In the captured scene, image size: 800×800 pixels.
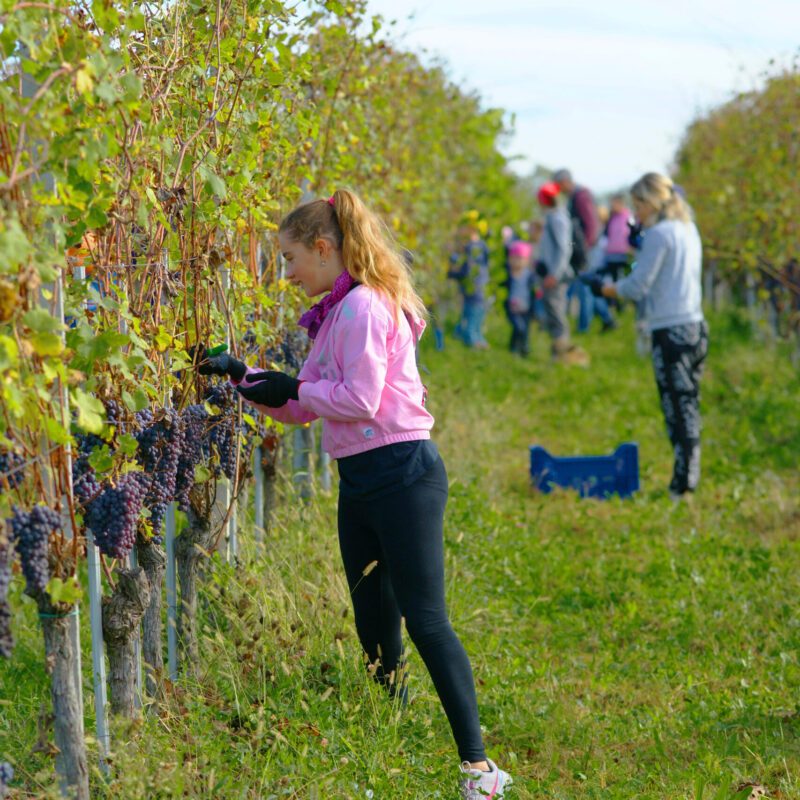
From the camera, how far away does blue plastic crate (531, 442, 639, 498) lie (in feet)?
22.7

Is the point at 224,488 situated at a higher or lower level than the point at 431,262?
lower

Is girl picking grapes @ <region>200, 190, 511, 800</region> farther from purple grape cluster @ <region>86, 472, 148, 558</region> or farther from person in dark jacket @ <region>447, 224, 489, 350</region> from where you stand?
person in dark jacket @ <region>447, 224, 489, 350</region>

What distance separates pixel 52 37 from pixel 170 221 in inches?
39.8

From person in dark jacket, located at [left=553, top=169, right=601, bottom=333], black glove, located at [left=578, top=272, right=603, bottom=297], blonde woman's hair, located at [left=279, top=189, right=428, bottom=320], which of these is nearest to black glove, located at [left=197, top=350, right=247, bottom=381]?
blonde woman's hair, located at [left=279, top=189, right=428, bottom=320]

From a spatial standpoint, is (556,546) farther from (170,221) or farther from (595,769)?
(170,221)

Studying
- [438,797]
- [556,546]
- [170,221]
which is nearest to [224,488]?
[170,221]

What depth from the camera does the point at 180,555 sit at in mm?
3736

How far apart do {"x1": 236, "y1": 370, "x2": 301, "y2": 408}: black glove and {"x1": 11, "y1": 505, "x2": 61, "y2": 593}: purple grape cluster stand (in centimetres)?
84

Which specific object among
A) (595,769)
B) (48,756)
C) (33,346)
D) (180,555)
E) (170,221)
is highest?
(170,221)

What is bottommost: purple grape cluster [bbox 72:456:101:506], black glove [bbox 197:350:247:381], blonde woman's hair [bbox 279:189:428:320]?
purple grape cluster [bbox 72:456:101:506]

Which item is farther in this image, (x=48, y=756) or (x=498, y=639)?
(x=498, y=639)

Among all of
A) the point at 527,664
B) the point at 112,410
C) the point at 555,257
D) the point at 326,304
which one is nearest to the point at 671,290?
the point at 527,664

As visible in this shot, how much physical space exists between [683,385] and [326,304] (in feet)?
12.4

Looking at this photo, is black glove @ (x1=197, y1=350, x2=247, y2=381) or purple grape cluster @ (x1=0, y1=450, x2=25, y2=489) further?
black glove @ (x1=197, y1=350, x2=247, y2=381)
